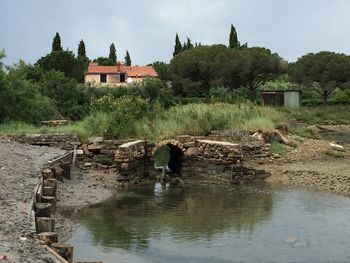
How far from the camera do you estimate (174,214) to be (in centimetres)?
1497

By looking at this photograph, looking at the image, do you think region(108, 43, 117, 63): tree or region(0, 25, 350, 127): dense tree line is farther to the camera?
region(108, 43, 117, 63): tree

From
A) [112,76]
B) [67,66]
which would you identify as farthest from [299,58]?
[112,76]

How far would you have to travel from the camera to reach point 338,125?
46938 mm

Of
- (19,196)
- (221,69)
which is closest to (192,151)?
(19,196)

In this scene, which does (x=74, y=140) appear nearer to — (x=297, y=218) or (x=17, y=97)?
(x=17, y=97)

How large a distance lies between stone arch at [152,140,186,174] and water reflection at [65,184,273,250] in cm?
303

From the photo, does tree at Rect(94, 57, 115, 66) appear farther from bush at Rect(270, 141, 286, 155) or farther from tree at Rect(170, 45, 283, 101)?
bush at Rect(270, 141, 286, 155)

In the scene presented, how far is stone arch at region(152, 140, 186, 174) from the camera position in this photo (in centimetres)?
2239

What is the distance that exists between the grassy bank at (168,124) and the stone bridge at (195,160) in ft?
2.82

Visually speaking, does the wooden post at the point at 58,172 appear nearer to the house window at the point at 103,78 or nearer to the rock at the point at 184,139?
the rock at the point at 184,139

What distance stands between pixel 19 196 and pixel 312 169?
11.9 m

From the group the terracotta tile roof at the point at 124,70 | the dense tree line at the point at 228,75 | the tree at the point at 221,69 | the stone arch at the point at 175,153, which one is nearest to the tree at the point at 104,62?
the terracotta tile roof at the point at 124,70

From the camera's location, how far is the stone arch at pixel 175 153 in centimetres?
2239

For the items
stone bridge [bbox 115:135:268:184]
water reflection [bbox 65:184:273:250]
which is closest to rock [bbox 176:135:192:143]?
stone bridge [bbox 115:135:268:184]
